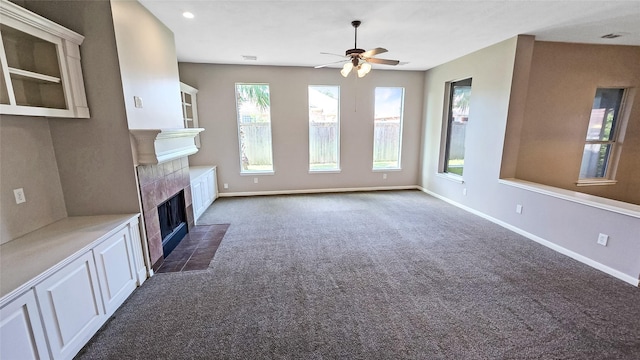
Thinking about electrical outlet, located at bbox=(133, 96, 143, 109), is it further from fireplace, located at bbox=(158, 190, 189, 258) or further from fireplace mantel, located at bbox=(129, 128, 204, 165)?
fireplace, located at bbox=(158, 190, 189, 258)

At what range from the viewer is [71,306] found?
5.65ft

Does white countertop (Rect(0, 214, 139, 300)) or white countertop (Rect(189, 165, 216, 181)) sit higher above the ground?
white countertop (Rect(189, 165, 216, 181))

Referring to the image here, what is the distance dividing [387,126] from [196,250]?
4.82 meters

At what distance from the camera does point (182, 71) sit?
511 cm

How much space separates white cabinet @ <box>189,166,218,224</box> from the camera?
4305 mm

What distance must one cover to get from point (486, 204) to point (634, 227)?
183 cm

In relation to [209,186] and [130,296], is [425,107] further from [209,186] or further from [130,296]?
[130,296]

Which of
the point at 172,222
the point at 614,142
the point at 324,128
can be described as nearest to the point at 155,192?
the point at 172,222

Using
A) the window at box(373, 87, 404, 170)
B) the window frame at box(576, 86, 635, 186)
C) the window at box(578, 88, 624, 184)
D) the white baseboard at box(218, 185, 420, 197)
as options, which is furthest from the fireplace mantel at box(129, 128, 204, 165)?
the window at box(578, 88, 624, 184)

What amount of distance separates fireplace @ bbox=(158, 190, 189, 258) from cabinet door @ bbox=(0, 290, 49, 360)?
1580 millimetres

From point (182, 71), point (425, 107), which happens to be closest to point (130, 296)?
point (182, 71)

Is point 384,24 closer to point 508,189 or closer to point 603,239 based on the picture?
point 508,189

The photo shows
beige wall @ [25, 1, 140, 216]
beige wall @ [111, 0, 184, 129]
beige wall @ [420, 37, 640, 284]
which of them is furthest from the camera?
beige wall @ [420, 37, 640, 284]

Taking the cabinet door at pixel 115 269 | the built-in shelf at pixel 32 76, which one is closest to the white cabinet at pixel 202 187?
the cabinet door at pixel 115 269
